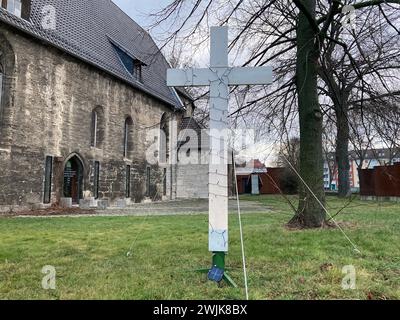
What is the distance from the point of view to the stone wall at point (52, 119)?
14906 millimetres

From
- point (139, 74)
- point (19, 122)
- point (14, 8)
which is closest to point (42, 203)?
point (19, 122)

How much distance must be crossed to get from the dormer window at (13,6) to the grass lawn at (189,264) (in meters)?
11.2

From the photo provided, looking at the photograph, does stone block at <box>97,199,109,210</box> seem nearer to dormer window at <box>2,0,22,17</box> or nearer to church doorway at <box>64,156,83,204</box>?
church doorway at <box>64,156,83,204</box>

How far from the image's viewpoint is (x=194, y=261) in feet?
16.6

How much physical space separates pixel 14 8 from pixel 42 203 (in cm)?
816

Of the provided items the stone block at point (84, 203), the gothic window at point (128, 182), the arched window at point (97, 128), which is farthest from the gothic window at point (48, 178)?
the gothic window at point (128, 182)

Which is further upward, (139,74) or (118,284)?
(139,74)

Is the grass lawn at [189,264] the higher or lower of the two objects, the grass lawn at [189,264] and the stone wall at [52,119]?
the lower

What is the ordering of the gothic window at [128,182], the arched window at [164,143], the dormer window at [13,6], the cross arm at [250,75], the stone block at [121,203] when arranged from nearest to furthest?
the cross arm at [250,75] < the dormer window at [13,6] < the stone block at [121,203] < the gothic window at [128,182] < the arched window at [164,143]

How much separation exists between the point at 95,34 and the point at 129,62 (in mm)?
2867

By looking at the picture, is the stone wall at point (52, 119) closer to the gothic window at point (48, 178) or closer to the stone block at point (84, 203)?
the gothic window at point (48, 178)

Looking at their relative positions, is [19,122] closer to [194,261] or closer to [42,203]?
[42,203]

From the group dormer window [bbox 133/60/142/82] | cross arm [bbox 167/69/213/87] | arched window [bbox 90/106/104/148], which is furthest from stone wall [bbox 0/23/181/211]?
cross arm [bbox 167/69/213/87]
